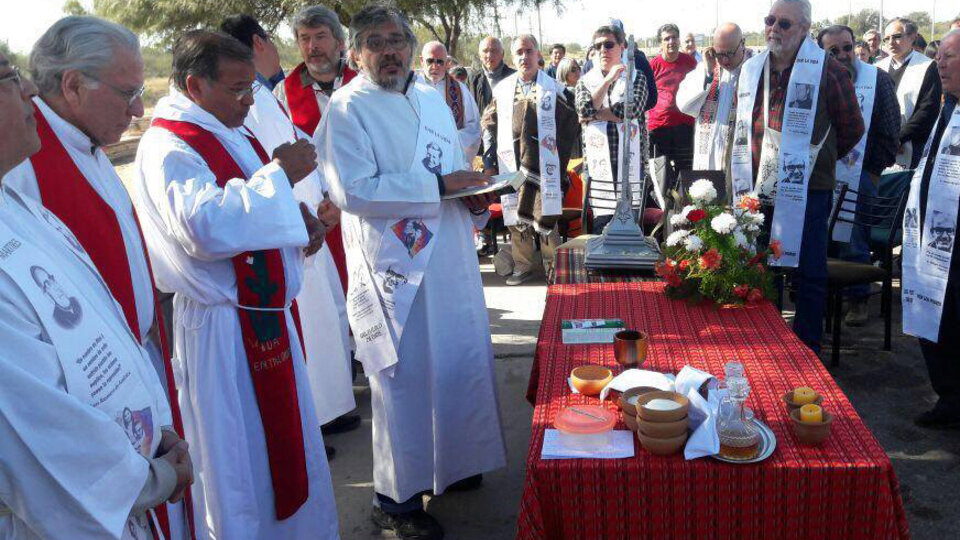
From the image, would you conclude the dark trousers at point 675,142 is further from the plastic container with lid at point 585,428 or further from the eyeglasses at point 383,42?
the plastic container with lid at point 585,428

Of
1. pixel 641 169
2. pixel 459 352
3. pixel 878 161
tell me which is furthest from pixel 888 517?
pixel 641 169

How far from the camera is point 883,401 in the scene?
433 centimetres

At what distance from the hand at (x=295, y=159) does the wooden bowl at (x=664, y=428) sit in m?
1.34

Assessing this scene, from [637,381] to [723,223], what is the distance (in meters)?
1.19

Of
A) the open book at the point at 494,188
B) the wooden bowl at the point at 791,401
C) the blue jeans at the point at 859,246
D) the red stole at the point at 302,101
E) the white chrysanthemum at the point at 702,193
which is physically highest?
the red stole at the point at 302,101

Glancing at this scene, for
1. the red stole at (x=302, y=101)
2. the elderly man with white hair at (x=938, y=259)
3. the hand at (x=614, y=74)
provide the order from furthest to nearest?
the hand at (x=614, y=74)
the red stole at (x=302, y=101)
the elderly man with white hair at (x=938, y=259)

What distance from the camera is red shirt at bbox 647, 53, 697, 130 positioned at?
7.97 m

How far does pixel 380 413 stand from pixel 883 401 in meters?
2.87

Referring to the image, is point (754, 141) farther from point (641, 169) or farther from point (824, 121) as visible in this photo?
point (641, 169)

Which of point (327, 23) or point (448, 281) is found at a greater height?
point (327, 23)

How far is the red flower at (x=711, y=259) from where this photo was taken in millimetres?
3314

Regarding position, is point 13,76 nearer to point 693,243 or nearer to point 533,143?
point 693,243

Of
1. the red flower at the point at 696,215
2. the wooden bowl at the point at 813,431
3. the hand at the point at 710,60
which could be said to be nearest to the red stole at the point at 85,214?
the wooden bowl at the point at 813,431

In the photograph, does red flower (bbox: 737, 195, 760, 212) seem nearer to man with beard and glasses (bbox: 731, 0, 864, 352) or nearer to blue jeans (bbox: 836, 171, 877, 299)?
man with beard and glasses (bbox: 731, 0, 864, 352)
